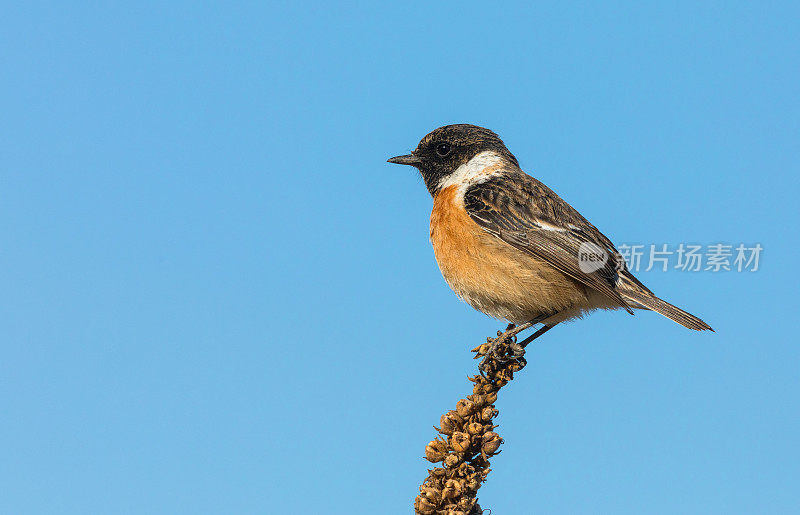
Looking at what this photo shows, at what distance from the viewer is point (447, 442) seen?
506cm

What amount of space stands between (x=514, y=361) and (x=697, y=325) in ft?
7.56

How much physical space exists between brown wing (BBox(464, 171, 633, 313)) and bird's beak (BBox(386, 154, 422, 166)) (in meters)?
1.14

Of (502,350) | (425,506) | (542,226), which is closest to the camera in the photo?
(425,506)

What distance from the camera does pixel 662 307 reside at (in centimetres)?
755

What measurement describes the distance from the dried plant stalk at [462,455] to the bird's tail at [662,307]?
2716mm

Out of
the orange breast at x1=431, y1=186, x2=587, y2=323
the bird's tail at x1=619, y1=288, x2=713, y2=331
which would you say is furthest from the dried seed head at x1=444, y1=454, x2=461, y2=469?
the bird's tail at x1=619, y1=288, x2=713, y2=331

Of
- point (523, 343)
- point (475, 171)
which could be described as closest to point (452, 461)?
point (523, 343)

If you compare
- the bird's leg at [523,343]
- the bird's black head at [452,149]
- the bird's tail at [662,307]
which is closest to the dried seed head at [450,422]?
the bird's leg at [523,343]

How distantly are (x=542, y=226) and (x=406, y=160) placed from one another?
218 cm

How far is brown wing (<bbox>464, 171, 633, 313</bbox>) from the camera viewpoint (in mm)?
7438

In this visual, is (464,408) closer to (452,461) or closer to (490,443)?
(490,443)

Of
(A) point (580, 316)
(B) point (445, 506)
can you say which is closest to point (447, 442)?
(B) point (445, 506)

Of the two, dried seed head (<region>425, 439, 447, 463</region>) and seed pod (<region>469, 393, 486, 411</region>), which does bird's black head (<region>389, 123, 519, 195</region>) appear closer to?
seed pod (<region>469, 393, 486, 411</region>)

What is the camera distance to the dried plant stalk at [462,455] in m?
4.78
